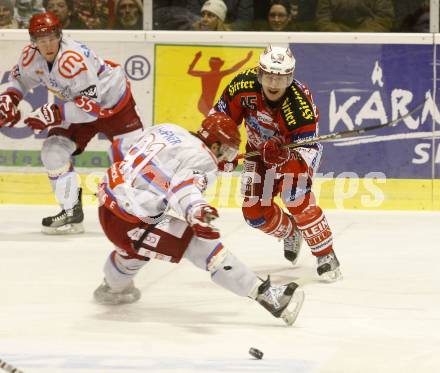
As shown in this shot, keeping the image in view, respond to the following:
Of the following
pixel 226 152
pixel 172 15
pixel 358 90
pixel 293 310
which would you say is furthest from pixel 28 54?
pixel 293 310

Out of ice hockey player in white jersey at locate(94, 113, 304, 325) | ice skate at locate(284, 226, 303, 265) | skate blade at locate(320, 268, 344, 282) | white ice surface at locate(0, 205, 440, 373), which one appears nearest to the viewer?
white ice surface at locate(0, 205, 440, 373)

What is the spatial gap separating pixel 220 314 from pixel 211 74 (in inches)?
124

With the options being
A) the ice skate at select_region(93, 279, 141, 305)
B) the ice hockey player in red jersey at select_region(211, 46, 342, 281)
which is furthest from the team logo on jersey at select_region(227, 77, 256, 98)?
the ice skate at select_region(93, 279, 141, 305)

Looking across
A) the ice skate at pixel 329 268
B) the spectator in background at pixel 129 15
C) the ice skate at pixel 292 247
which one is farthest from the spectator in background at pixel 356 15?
the ice skate at pixel 329 268

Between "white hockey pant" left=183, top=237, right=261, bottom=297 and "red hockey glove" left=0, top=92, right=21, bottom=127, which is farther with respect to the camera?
"red hockey glove" left=0, top=92, right=21, bottom=127

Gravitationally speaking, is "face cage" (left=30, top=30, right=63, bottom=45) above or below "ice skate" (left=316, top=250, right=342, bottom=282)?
above

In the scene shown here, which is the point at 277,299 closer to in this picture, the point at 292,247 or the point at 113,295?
the point at 113,295

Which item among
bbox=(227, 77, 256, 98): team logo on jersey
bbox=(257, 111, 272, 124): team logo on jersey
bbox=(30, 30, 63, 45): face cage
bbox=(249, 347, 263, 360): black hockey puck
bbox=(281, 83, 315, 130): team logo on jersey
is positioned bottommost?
bbox=(249, 347, 263, 360): black hockey puck

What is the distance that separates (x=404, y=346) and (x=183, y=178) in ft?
3.31

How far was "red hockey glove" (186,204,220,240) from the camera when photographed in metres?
3.90

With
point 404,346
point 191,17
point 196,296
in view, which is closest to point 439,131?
point 191,17

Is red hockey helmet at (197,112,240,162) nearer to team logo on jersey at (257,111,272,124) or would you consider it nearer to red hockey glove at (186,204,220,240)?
red hockey glove at (186,204,220,240)

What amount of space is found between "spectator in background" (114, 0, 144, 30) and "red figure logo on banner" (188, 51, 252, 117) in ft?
1.54

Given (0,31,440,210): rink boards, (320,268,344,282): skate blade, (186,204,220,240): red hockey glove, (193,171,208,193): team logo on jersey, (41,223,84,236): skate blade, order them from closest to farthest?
(186,204,220,240): red hockey glove < (193,171,208,193): team logo on jersey < (320,268,344,282): skate blade < (41,223,84,236): skate blade < (0,31,440,210): rink boards
